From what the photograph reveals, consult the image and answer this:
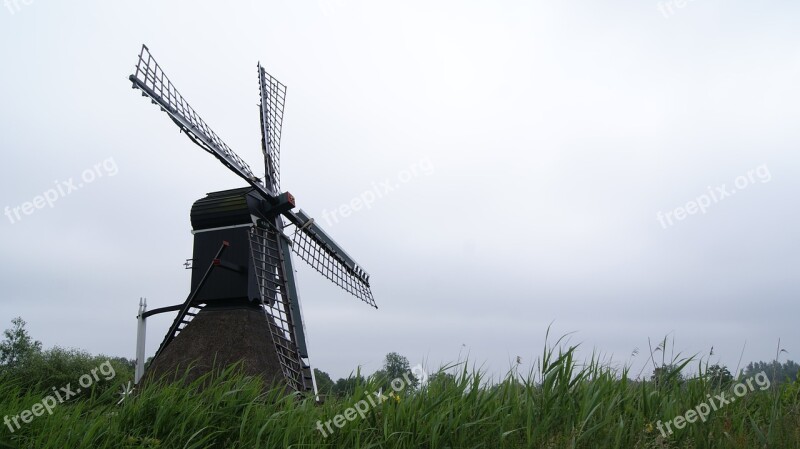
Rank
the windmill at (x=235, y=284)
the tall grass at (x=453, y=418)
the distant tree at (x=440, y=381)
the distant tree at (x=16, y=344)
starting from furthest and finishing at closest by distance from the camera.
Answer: the distant tree at (x=16, y=344)
the windmill at (x=235, y=284)
the distant tree at (x=440, y=381)
the tall grass at (x=453, y=418)

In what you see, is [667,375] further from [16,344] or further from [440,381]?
[16,344]

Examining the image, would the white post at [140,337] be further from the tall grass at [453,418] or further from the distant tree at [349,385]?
the distant tree at [349,385]

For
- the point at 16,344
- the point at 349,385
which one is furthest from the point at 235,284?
the point at 16,344

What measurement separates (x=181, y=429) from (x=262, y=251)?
9846mm

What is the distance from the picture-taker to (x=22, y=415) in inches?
216

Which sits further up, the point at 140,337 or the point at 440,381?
the point at 140,337
